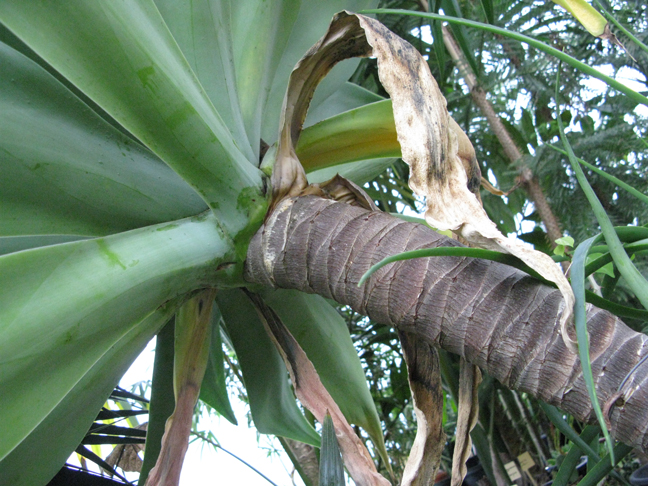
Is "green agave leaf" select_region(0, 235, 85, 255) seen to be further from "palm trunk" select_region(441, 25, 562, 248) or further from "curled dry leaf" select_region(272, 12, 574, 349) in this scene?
"palm trunk" select_region(441, 25, 562, 248)

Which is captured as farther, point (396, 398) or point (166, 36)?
point (396, 398)

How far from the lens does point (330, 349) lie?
0.56 m

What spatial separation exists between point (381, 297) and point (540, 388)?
117 mm

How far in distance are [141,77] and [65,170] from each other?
11cm

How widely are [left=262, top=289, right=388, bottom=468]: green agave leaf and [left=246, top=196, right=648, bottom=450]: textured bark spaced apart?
0.10 metres

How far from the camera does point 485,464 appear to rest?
0.68 m

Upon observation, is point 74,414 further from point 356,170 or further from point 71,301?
point 356,170

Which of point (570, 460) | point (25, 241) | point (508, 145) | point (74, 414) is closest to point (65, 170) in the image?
point (25, 241)

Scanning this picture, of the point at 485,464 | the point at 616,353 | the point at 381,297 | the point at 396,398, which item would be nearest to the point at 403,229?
the point at 381,297

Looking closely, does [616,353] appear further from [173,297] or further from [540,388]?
[173,297]

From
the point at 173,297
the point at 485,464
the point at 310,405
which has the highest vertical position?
the point at 173,297

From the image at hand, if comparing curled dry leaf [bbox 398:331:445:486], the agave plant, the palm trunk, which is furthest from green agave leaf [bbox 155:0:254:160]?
the palm trunk

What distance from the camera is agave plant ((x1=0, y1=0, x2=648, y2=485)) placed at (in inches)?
12.4

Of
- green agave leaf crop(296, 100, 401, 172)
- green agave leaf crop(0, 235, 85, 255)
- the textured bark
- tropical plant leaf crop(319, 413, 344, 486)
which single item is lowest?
tropical plant leaf crop(319, 413, 344, 486)
